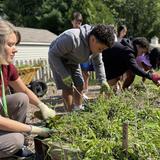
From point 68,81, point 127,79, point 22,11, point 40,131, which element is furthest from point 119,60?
point 22,11

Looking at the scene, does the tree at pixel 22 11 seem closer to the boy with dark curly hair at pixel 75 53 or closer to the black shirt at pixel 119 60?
the black shirt at pixel 119 60

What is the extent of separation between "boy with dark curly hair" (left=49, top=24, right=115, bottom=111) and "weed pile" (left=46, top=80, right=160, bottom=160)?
2.72 feet

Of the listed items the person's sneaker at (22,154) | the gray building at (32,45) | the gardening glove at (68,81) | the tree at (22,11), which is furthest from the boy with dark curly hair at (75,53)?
the tree at (22,11)

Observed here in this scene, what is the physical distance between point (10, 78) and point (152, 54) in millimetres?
5180

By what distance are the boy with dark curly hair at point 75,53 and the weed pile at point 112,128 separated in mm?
828

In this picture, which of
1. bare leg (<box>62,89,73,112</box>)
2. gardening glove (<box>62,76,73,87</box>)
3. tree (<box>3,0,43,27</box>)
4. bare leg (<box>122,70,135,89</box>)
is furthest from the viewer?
tree (<box>3,0,43,27</box>)

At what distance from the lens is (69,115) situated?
376cm

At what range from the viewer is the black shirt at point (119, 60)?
21.4ft

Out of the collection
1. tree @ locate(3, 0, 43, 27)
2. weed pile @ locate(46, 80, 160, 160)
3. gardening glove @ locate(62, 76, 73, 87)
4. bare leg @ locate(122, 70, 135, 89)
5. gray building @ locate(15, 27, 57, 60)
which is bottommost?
gray building @ locate(15, 27, 57, 60)

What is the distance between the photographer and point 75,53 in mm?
5441

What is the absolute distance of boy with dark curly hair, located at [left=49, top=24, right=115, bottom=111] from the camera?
482 centimetres

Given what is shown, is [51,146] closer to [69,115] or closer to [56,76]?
[69,115]

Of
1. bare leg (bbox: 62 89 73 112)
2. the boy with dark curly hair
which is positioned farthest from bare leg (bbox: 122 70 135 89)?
bare leg (bbox: 62 89 73 112)

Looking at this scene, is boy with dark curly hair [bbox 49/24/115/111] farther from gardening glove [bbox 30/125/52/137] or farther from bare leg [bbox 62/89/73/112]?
gardening glove [bbox 30/125/52/137]
